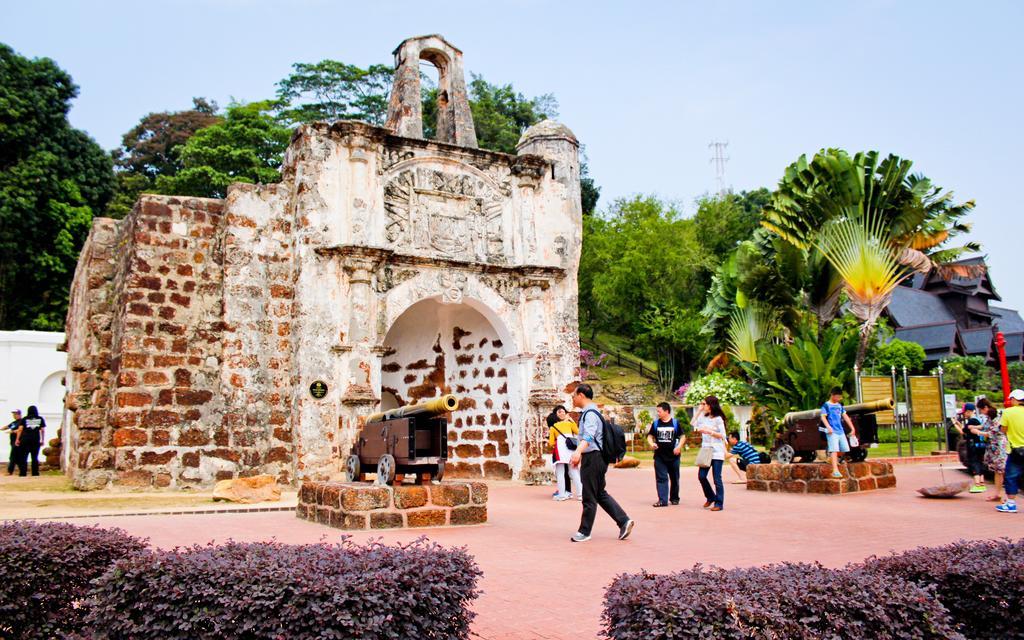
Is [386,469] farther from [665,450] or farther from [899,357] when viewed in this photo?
[899,357]

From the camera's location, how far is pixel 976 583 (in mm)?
4352

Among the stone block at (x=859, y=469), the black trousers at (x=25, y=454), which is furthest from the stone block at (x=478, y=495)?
the black trousers at (x=25, y=454)

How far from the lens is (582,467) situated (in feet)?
28.2

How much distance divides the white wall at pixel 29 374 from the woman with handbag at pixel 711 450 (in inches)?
932

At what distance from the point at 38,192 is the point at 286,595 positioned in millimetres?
34946

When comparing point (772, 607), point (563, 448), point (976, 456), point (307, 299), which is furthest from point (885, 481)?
point (772, 607)

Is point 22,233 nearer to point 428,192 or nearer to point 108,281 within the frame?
point 108,281

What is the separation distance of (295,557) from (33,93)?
35980 millimetres

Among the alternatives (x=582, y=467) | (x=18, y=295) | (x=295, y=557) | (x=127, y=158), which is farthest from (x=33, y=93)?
(x=295, y=557)

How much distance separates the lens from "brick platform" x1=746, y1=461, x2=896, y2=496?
1362cm

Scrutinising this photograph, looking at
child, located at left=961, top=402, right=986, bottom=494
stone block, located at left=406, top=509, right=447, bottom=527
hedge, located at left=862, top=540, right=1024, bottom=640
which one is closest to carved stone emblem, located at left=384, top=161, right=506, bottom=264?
stone block, located at left=406, top=509, right=447, bottom=527

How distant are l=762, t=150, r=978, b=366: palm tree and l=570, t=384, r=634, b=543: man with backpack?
54.1ft

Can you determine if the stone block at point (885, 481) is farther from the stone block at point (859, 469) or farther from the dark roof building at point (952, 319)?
the dark roof building at point (952, 319)

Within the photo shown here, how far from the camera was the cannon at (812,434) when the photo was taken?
570 inches
